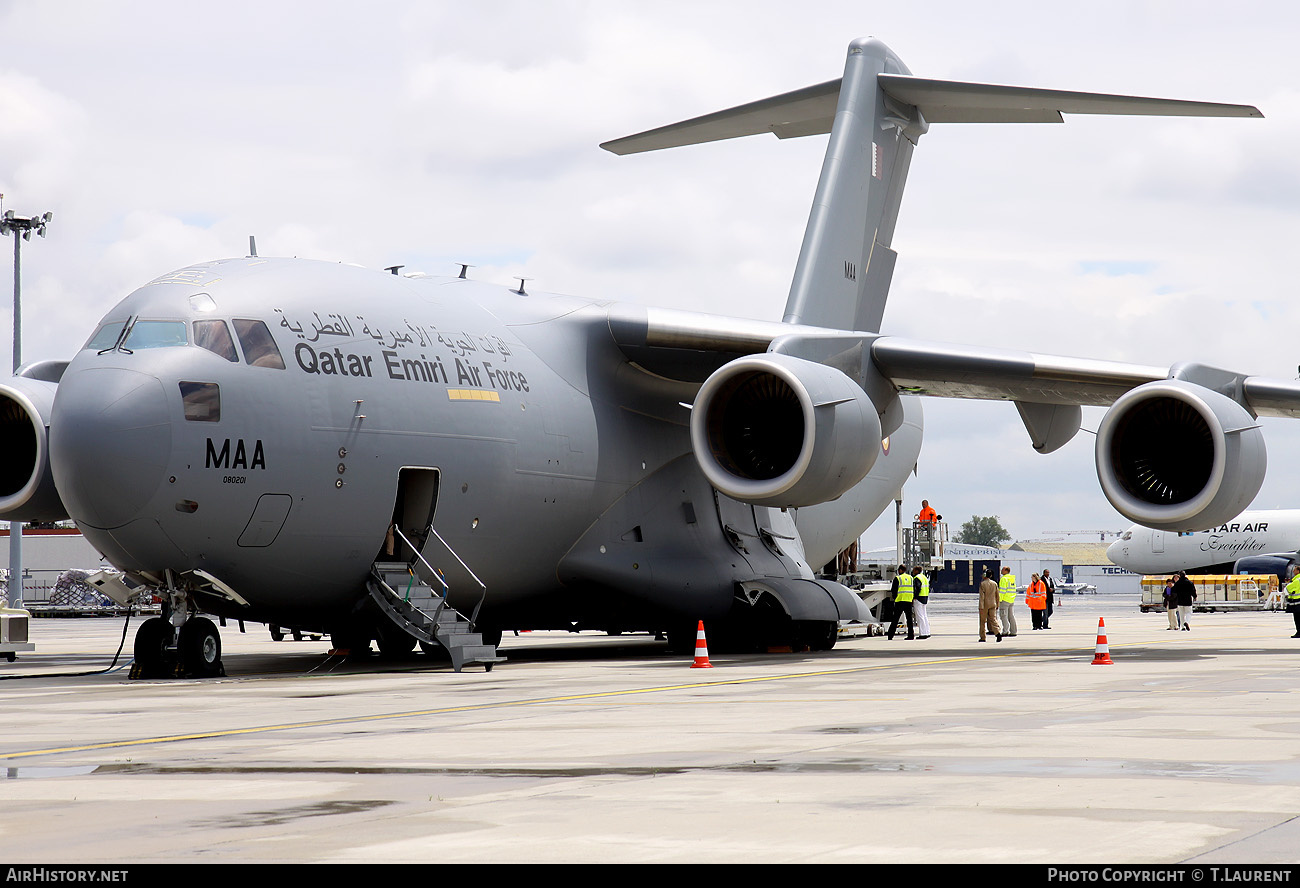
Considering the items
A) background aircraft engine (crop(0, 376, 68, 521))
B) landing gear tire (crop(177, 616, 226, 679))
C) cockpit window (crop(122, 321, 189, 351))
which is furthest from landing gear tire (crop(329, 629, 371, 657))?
cockpit window (crop(122, 321, 189, 351))

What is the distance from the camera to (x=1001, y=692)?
11.9m

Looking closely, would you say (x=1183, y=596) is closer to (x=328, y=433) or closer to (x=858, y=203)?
(x=858, y=203)

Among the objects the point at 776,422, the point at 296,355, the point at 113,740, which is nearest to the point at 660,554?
the point at 776,422

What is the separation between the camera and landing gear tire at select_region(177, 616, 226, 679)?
14109mm

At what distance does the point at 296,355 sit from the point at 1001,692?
278 inches

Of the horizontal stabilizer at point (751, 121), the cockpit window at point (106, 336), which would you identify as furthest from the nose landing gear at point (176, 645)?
the horizontal stabilizer at point (751, 121)

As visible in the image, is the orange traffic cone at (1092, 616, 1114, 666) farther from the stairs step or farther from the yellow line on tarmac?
the stairs step

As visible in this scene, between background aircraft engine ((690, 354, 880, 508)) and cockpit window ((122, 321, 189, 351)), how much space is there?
513cm

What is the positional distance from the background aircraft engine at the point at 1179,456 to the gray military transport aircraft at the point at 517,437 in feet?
0.11

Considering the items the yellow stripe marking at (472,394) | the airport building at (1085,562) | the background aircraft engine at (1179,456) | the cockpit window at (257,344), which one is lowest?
the airport building at (1085,562)

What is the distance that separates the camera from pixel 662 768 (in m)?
7.13

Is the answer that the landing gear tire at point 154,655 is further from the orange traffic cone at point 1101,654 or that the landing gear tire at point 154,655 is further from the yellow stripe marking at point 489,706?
the orange traffic cone at point 1101,654

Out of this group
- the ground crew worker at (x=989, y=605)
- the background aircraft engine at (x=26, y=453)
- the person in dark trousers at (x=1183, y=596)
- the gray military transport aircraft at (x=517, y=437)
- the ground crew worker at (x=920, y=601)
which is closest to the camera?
the gray military transport aircraft at (x=517, y=437)

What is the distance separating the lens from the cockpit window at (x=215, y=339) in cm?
1385
